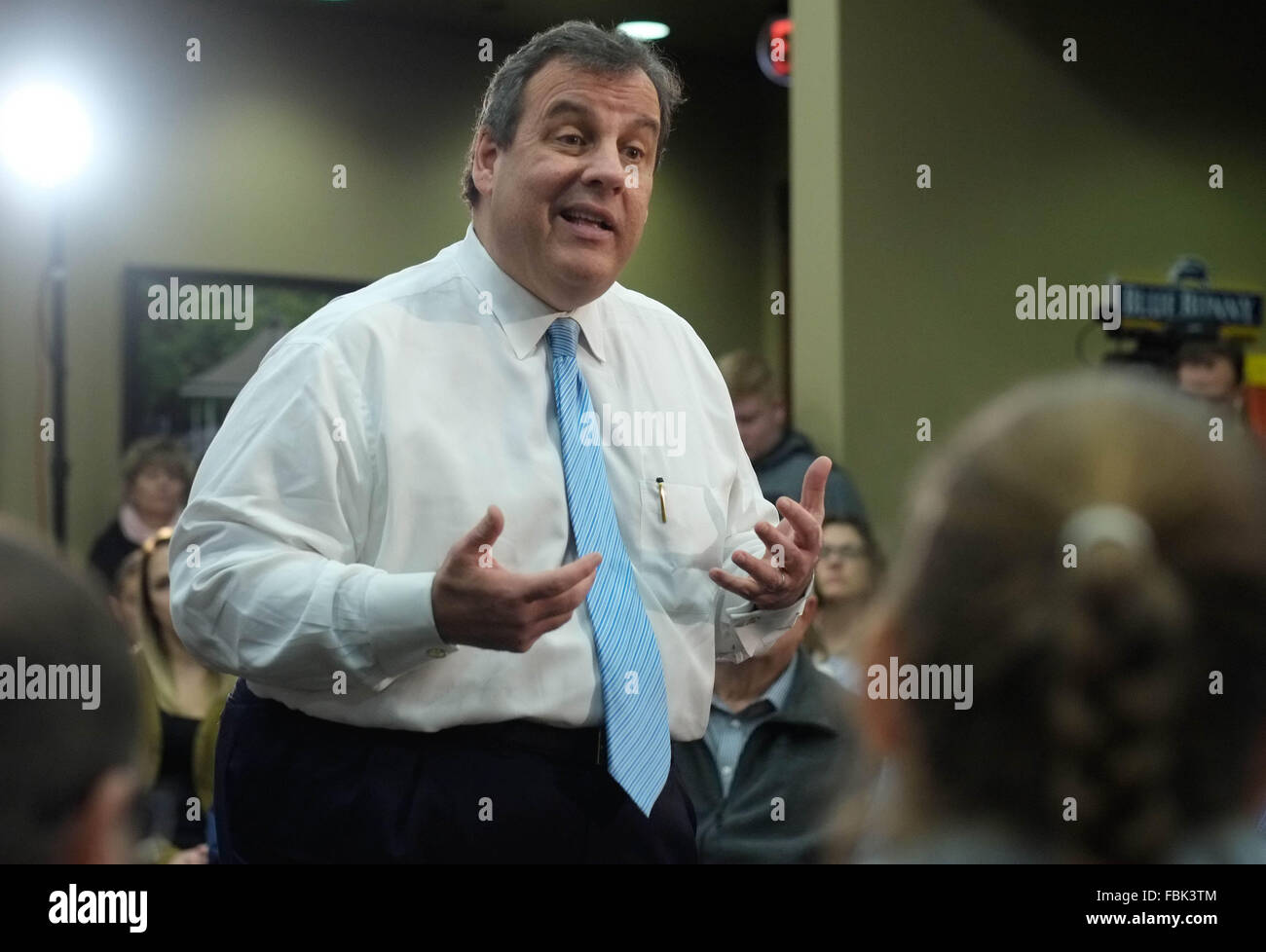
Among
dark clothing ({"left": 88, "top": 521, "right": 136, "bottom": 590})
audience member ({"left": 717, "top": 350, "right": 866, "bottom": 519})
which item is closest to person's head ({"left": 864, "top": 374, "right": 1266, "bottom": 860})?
audience member ({"left": 717, "top": 350, "right": 866, "bottom": 519})

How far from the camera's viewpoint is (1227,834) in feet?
2.40

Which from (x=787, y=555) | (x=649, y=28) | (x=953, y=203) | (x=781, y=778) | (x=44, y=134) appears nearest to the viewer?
(x=787, y=555)

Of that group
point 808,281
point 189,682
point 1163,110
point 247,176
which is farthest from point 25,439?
point 1163,110

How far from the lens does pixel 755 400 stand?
2492mm

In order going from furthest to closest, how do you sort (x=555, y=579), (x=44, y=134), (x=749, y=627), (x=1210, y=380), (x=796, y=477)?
(x=44, y=134) → (x=1210, y=380) → (x=796, y=477) → (x=749, y=627) → (x=555, y=579)

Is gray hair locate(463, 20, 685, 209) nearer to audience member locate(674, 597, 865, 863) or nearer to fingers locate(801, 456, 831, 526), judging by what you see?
fingers locate(801, 456, 831, 526)

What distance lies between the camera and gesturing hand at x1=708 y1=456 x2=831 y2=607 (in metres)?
1.36

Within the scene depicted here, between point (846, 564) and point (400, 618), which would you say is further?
point (846, 564)

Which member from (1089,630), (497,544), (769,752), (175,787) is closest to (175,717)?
(175,787)

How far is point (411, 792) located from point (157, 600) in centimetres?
109

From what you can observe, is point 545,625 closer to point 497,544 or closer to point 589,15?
point 497,544

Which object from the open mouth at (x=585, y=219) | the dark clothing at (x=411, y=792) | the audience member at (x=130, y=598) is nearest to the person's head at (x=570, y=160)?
the open mouth at (x=585, y=219)

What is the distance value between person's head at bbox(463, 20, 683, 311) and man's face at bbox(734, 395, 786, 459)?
39.3 inches
